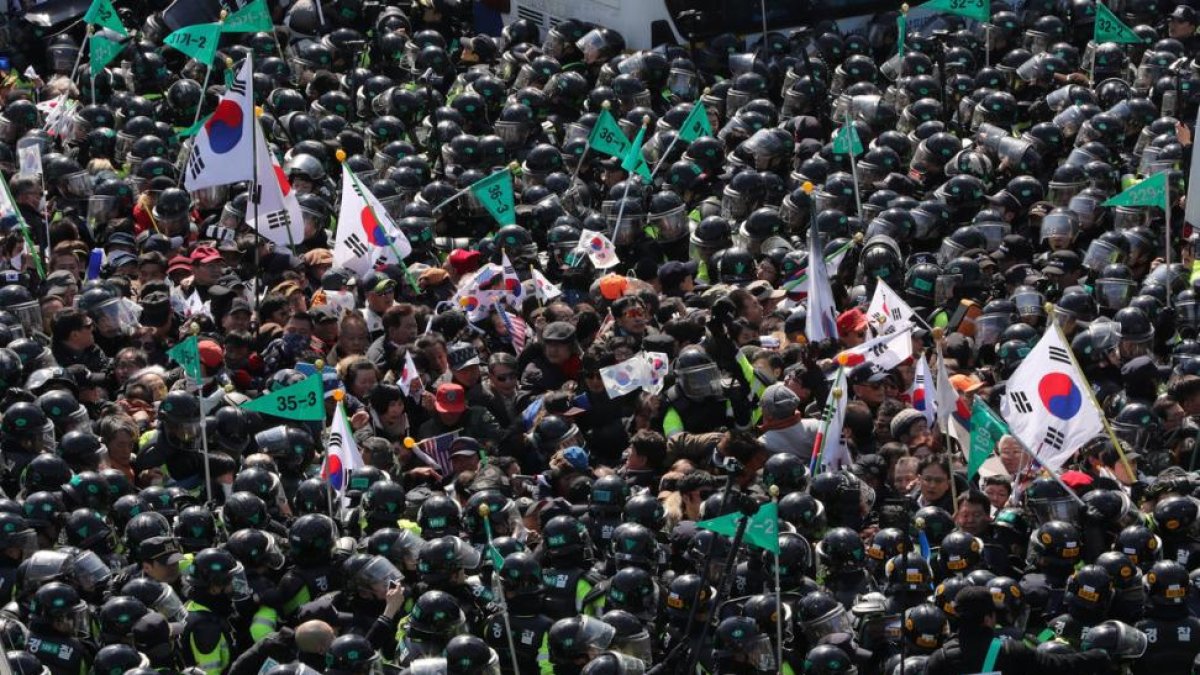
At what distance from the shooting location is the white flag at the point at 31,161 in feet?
75.3

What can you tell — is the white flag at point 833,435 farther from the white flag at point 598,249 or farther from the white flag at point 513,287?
the white flag at point 598,249

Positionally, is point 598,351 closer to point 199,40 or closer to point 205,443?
point 205,443

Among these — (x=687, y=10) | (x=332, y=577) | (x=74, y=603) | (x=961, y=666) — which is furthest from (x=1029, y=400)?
(x=687, y=10)

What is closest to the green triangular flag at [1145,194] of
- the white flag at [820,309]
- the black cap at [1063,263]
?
the black cap at [1063,263]

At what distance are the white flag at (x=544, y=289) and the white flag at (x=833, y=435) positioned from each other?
353 centimetres

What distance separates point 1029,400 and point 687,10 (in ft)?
31.6

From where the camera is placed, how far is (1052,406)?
707 inches

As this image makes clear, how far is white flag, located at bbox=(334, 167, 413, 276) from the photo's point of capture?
21.6 meters

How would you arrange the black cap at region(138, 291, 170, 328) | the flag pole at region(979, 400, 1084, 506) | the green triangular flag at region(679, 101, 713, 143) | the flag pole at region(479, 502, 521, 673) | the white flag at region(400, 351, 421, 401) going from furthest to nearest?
the green triangular flag at region(679, 101, 713, 143), the black cap at region(138, 291, 170, 328), the white flag at region(400, 351, 421, 401), the flag pole at region(979, 400, 1084, 506), the flag pole at region(479, 502, 521, 673)

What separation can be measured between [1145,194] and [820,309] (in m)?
2.95

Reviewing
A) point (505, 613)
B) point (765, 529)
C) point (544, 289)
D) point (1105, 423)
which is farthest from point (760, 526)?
point (544, 289)

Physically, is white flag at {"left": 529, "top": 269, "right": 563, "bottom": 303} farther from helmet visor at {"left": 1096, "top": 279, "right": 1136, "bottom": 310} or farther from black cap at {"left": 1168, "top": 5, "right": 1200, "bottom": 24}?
black cap at {"left": 1168, "top": 5, "right": 1200, "bottom": 24}

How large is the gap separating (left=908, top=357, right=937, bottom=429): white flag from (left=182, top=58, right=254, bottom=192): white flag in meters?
5.45

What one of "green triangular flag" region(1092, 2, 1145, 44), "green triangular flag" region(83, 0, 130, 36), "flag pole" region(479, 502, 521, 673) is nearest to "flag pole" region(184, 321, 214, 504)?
"flag pole" region(479, 502, 521, 673)
